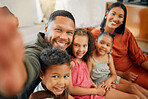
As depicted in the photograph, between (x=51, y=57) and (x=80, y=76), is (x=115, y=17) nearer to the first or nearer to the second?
(x=80, y=76)

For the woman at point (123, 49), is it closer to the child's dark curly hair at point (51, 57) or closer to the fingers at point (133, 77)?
the fingers at point (133, 77)

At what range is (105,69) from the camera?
1293 millimetres

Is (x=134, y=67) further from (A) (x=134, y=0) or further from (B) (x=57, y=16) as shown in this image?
(A) (x=134, y=0)

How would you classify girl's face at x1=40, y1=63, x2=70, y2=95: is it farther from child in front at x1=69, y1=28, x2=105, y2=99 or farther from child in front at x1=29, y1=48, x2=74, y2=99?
child in front at x1=69, y1=28, x2=105, y2=99

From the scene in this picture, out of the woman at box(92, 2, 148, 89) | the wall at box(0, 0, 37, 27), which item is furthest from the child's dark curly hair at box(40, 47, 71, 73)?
the wall at box(0, 0, 37, 27)

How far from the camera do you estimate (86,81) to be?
1.09m

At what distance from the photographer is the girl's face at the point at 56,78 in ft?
2.25

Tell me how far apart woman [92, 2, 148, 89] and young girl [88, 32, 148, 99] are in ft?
0.71

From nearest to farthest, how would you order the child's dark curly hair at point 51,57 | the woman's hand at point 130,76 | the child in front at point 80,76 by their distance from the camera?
1. the child's dark curly hair at point 51,57
2. the child in front at point 80,76
3. the woman's hand at point 130,76

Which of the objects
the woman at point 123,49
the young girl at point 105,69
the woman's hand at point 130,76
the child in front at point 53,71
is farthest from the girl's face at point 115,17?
the child in front at point 53,71

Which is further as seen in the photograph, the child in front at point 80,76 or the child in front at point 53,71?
the child in front at point 80,76

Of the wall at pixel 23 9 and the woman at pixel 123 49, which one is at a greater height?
the wall at pixel 23 9

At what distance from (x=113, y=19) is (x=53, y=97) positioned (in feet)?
3.53

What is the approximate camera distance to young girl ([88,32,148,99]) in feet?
4.00
